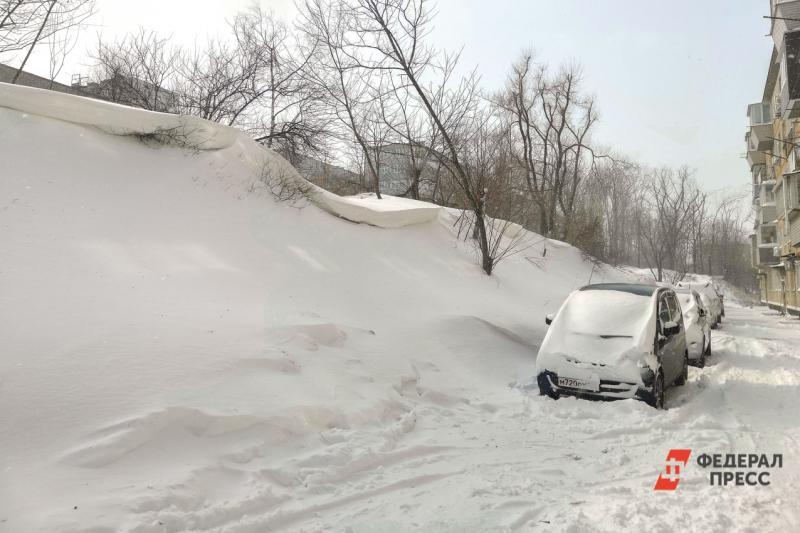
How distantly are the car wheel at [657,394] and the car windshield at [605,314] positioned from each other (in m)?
0.63

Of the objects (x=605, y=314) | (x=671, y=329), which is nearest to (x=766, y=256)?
(x=671, y=329)

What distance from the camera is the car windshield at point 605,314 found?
7105 millimetres

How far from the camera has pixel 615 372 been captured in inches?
254

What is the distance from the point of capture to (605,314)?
293 inches

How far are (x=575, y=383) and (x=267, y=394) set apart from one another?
12.5ft

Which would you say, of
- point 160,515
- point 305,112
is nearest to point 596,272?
point 305,112

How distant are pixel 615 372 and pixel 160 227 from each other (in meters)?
7.23

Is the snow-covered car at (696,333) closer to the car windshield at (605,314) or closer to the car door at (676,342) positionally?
the car door at (676,342)

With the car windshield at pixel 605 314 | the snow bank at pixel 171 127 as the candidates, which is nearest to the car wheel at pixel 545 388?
the car windshield at pixel 605 314

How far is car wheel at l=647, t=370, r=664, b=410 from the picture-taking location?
251 inches

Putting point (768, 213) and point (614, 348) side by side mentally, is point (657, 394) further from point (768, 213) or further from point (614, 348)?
point (768, 213)

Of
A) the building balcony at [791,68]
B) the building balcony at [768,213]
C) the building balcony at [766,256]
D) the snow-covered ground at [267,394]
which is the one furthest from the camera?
the building balcony at [766,256]

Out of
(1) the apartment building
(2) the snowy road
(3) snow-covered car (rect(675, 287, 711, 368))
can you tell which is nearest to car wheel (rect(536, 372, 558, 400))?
(2) the snowy road

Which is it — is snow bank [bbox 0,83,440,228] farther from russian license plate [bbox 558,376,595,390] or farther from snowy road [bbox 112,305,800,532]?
russian license plate [bbox 558,376,595,390]
